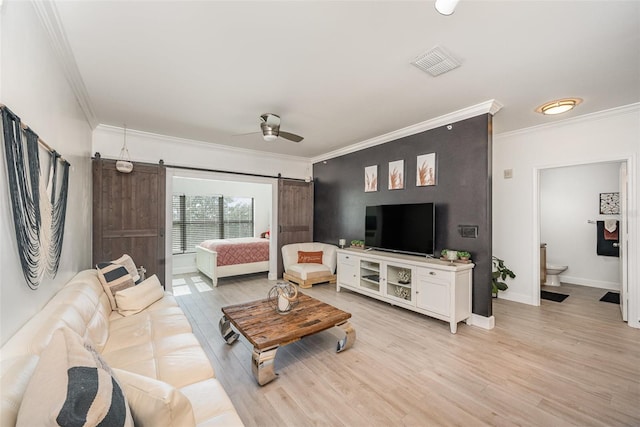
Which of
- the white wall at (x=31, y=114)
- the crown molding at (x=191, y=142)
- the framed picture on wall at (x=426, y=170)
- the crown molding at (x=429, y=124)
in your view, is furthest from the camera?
the crown molding at (x=191, y=142)

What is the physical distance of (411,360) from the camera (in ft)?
8.26

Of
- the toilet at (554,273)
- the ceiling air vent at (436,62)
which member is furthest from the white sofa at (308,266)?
the toilet at (554,273)

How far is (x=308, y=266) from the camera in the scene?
5270 mm

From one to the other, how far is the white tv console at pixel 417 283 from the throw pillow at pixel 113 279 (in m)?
3.07

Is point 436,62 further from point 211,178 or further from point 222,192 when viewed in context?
point 222,192

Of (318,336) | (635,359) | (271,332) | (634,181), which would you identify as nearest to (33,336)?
(271,332)

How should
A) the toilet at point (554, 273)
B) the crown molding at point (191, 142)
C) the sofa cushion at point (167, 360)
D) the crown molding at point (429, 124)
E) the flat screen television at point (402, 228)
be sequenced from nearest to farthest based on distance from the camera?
the sofa cushion at point (167, 360), the crown molding at point (429, 124), the flat screen television at point (402, 228), the crown molding at point (191, 142), the toilet at point (554, 273)

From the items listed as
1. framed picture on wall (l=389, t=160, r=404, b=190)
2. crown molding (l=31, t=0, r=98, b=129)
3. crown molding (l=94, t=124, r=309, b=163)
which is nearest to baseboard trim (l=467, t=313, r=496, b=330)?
framed picture on wall (l=389, t=160, r=404, b=190)

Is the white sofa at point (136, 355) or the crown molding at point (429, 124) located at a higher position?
the crown molding at point (429, 124)

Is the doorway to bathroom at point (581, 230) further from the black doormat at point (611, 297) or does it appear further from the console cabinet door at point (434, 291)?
the console cabinet door at point (434, 291)

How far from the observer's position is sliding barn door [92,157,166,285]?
12.9ft

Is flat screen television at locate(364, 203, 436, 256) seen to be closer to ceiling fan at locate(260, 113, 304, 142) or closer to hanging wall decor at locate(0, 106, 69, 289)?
ceiling fan at locate(260, 113, 304, 142)

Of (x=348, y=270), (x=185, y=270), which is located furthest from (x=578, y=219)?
(x=185, y=270)

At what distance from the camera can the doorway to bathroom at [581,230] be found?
468 cm
